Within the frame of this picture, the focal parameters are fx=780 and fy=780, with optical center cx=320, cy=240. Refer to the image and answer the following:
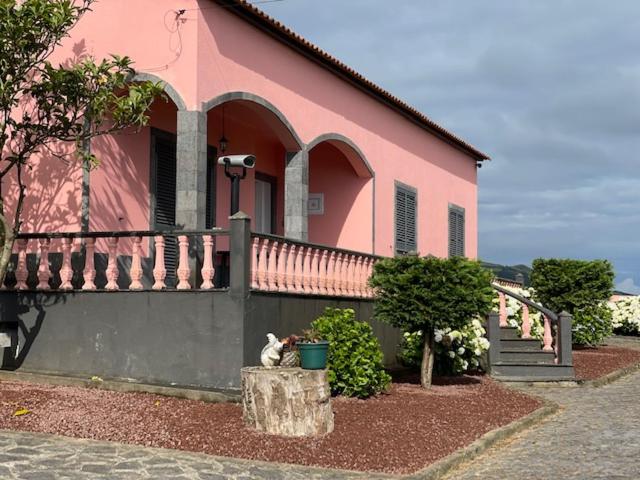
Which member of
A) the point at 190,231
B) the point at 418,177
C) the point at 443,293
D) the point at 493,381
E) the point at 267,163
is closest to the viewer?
the point at 190,231

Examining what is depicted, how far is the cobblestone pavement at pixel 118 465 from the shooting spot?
600 cm

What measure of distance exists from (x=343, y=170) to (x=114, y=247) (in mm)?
7684

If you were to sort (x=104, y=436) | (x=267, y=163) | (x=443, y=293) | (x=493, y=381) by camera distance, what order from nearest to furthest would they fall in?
1. (x=104, y=436)
2. (x=443, y=293)
3. (x=493, y=381)
4. (x=267, y=163)

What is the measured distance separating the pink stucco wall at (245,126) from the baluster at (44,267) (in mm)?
712

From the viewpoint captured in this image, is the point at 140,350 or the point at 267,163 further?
the point at 267,163

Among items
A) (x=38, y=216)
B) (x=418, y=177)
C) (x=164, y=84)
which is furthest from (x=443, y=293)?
(x=418, y=177)

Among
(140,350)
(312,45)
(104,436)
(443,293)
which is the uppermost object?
(312,45)

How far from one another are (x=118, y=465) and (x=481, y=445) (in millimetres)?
3580

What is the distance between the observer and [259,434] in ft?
24.8

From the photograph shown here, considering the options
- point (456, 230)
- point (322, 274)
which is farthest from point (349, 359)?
point (456, 230)

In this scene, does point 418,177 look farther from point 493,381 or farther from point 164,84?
point 164,84

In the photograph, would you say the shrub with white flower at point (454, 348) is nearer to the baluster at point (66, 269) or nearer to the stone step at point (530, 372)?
the stone step at point (530, 372)

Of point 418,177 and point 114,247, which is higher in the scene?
point 418,177

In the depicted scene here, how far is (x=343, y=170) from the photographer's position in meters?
16.8
